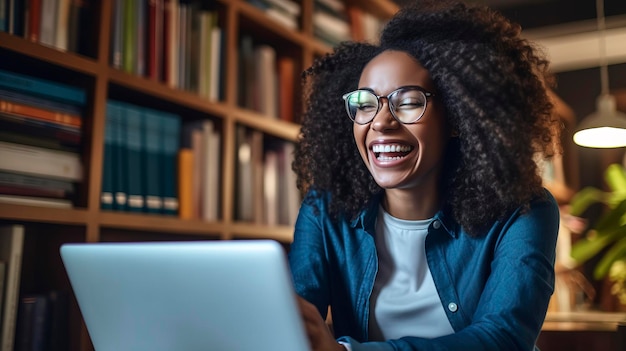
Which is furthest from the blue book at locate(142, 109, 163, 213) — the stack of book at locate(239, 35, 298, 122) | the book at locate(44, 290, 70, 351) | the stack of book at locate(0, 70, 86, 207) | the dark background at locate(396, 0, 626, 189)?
the dark background at locate(396, 0, 626, 189)

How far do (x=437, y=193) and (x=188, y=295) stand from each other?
0.66 metres

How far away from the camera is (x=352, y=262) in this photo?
4.10 feet

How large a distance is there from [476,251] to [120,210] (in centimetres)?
98

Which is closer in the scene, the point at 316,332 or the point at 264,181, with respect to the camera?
the point at 316,332

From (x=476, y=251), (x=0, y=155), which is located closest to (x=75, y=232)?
(x=0, y=155)

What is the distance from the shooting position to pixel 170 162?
1881mm

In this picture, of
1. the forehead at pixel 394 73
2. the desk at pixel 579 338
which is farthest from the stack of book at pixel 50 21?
the desk at pixel 579 338

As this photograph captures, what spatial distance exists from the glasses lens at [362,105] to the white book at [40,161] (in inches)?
30.4

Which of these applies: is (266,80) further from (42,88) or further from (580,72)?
(580,72)

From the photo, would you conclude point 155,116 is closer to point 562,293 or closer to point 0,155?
point 0,155

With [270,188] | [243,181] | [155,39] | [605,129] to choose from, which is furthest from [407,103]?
[605,129]

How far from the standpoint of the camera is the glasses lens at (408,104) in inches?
45.9

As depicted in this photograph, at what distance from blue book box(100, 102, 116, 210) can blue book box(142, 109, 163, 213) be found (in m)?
0.11

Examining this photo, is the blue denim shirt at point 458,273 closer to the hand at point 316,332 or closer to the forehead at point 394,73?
the hand at point 316,332
